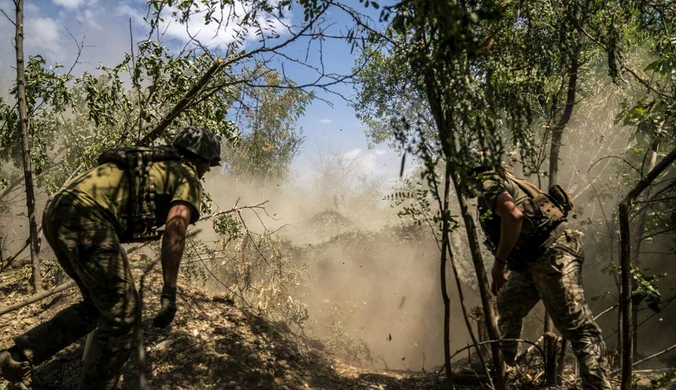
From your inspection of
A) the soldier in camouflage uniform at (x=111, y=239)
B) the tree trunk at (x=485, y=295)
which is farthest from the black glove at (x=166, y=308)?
the tree trunk at (x=485, y=295)

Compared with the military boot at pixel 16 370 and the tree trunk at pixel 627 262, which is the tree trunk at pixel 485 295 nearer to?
the tree trunk at pixel 627 262

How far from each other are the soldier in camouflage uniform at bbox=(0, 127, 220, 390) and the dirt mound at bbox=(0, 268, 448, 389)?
34 centimetres

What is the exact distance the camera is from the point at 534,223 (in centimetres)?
286

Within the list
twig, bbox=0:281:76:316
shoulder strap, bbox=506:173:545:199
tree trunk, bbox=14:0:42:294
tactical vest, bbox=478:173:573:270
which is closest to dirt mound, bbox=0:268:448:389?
twig, bbox=0:281:76:316

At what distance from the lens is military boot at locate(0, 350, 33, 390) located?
7.55ft

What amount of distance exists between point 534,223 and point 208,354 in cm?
250

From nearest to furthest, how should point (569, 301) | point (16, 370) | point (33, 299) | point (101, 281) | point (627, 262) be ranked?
point (627, 262) < point (101, 281) < point (16, 370) < point (569, 301) < point (33, 299)

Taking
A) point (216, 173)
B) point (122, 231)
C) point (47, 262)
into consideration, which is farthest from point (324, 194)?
point (122, 231)

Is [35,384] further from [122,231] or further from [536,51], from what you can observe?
[536,51]

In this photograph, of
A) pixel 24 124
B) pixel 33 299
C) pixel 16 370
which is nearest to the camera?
pixel 16 370

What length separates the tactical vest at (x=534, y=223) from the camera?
9.37ft

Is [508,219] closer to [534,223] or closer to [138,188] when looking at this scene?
[534,223]

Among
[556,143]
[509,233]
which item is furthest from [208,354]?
[556,143]

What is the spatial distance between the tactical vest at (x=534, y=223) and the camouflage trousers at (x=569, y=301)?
6 centimetres
